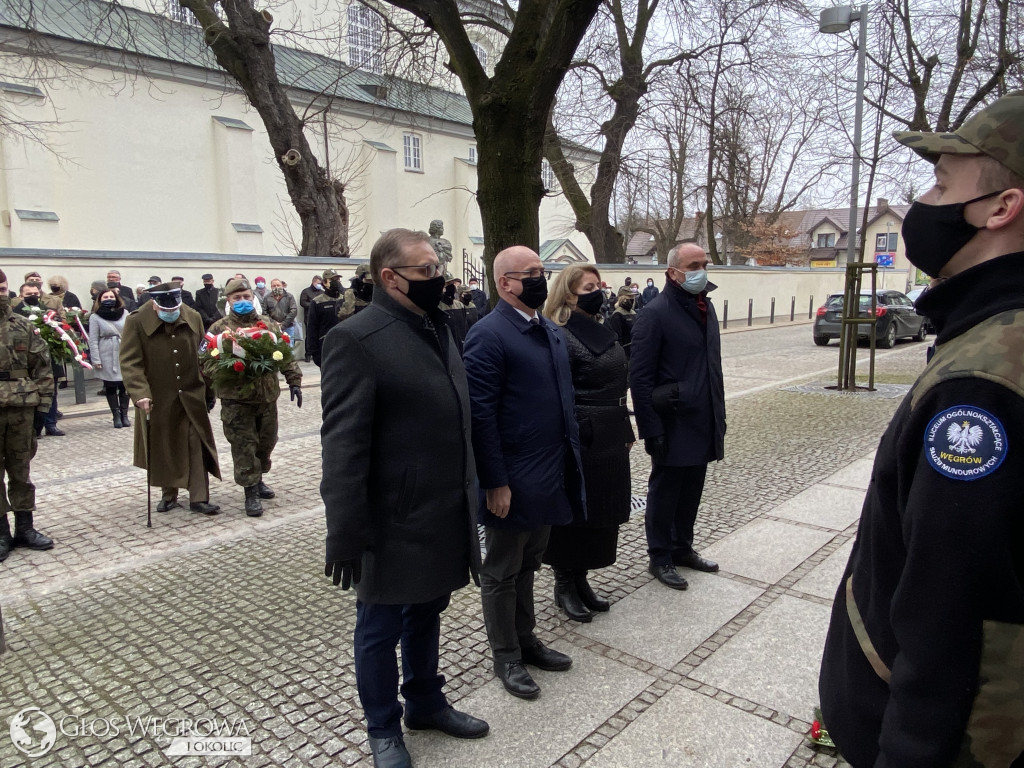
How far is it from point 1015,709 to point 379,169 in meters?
30.8

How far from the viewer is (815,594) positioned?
420 cm

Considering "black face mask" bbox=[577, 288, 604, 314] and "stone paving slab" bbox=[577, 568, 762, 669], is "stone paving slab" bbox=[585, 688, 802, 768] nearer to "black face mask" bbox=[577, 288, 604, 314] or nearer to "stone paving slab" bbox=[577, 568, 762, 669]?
Answer: "stone paving slab" bbox=[577, 568, 762, 669]

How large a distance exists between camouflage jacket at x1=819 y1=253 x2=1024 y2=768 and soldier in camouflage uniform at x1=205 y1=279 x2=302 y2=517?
17.4 feet

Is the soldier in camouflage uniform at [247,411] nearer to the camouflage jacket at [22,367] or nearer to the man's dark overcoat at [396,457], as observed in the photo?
the camouflage jacket at [22,367]

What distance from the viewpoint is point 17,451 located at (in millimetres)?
5117

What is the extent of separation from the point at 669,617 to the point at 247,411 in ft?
12.6

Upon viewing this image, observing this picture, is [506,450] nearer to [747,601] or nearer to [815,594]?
[747,601]

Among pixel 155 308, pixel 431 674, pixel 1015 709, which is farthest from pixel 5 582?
pixel 1015 709

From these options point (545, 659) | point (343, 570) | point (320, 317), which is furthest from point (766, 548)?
point (320, 317)

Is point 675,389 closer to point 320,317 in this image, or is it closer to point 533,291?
point 533,291

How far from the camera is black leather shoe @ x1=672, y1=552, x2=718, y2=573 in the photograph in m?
4.55

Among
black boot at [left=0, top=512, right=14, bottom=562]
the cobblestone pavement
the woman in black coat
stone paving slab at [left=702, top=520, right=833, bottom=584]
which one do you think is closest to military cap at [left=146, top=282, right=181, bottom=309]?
the cobblestone pavement

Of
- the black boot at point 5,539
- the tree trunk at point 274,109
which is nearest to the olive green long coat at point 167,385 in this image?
the black boot at point 5,539

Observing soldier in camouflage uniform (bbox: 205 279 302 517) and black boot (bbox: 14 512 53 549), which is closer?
black boot (bbox: 14 512 53 549)
